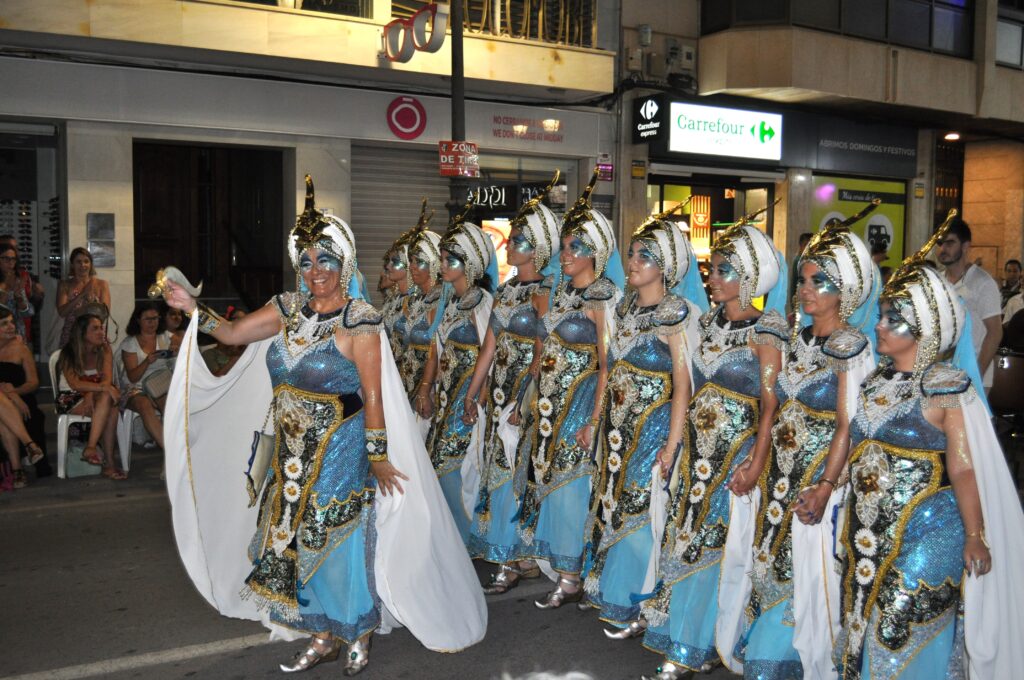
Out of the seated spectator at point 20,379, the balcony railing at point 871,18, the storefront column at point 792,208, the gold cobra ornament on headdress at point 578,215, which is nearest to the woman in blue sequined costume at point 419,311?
the gold cobra ornament on headdress at point 578,215

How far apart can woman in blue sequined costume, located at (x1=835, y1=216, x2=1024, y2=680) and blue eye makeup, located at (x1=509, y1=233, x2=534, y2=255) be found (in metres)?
2.80

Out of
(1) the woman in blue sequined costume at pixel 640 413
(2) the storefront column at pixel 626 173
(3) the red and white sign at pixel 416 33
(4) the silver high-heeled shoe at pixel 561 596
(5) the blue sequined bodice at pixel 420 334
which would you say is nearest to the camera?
(1) the woman in blue sequined costume at pixel 640 413

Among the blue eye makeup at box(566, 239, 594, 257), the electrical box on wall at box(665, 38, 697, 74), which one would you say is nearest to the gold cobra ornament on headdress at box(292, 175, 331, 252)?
the blue eye makeup at box(566, 239, 594, 257)

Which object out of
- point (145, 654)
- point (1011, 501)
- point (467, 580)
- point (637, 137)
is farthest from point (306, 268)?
point (637, 137)

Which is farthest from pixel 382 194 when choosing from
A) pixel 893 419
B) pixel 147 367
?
pixel 893 419

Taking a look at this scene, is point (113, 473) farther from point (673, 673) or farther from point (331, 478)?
point (673, 673)

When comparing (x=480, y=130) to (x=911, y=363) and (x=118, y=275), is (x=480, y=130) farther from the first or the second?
(x=911, y=363)

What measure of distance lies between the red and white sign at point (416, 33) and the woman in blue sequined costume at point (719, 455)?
907cm

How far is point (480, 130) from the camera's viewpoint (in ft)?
49.9

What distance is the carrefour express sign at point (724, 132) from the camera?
1638cm

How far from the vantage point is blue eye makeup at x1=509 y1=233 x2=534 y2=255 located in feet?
20.9

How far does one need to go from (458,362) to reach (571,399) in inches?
48.8

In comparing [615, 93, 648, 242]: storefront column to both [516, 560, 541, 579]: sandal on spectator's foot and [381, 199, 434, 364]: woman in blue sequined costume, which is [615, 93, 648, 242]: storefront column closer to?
[381, 199, 434, 364]: woman in blue sequined costume

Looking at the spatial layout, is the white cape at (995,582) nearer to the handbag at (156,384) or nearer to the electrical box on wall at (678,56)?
the handbag at (156,384)
